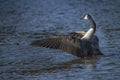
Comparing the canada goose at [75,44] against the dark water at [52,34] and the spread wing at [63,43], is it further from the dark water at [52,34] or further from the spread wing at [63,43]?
the dark water at [52,34]

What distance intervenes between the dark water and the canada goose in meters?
0.21

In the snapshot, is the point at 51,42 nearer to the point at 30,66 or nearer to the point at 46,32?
the point at 30,66

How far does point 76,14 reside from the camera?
1880 cm

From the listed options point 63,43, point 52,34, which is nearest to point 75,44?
point 63,43

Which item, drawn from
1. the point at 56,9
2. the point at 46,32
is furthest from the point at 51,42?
the point at 56,9

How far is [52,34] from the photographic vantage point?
1504cm

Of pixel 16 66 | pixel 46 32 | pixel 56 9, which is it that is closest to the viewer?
pixel 16 66

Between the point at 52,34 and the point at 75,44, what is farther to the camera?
the point at 52,34

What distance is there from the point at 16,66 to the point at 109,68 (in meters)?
1.97

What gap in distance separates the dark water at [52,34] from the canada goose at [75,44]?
0.69ft

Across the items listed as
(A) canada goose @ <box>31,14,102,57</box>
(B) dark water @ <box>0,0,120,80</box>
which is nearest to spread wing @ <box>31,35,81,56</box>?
(A) canada goose @ <box>31,14,102,57</box>

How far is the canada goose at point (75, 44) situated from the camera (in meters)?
11.8

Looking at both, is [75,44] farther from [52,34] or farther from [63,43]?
[52,34]

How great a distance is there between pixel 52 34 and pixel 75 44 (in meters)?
3.19
